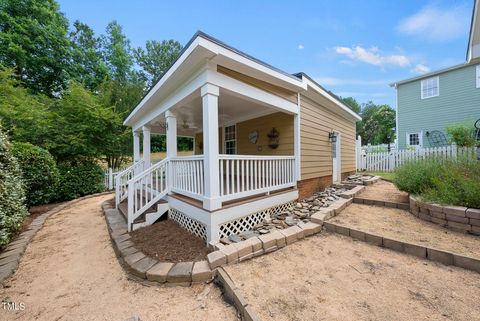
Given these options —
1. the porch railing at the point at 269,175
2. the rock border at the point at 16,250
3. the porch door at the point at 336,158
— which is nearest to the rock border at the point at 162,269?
the rock border at the point at 16,250

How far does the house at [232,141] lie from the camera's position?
3293 millimetres

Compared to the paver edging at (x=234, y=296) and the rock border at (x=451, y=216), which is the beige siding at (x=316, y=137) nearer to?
the rock border at (x=451, y=216)

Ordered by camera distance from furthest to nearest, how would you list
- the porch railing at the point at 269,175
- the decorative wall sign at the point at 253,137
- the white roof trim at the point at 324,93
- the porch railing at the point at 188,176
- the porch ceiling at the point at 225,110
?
the decorative wall sign at the point at 253,137 < the white roof trim at the point at 324,93 < the porch ceiling at the point at 225,110 < the porch railing at the point at 269,175 < the porch railing at the point at 188,176

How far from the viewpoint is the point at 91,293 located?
234cm

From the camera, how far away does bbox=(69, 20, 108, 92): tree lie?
49.9ft

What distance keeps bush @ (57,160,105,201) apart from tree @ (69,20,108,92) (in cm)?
889

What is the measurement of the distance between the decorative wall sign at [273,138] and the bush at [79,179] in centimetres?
768

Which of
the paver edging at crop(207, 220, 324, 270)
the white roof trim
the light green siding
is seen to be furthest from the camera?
the light green siding

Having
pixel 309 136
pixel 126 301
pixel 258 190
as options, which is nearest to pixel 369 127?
pixel 309 136

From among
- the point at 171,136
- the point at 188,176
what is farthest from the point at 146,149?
the point at 188,176

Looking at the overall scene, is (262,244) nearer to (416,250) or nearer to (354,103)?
(416,250)

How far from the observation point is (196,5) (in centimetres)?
737

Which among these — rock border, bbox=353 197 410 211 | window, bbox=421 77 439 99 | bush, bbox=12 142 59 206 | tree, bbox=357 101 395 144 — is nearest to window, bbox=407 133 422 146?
window, bbox=421 77 439 99

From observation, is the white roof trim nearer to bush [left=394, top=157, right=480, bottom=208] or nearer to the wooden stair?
bush [left=394, top=157, right=480, bottom=208]
